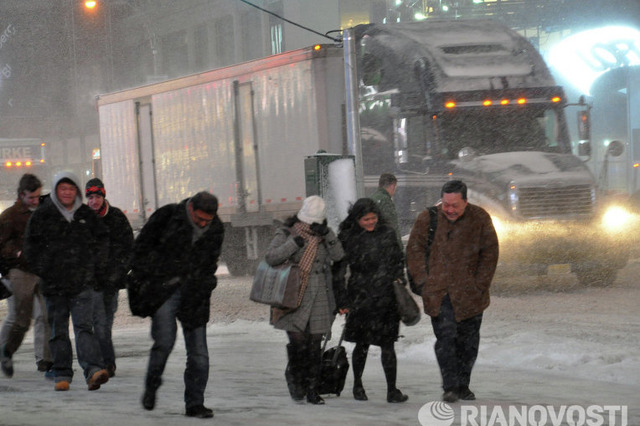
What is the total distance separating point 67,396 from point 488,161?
9499 mm

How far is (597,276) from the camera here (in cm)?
1733

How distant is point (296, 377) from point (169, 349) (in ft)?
3.65

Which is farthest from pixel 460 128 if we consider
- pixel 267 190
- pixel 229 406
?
pixel 229 406

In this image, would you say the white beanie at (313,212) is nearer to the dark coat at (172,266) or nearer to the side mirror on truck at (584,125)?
the dark coat at (172,266)

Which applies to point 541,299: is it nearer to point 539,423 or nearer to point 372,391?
point 372,391

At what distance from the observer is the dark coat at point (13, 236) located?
9.68 meters

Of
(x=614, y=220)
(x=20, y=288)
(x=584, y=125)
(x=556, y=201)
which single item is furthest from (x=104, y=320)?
(x=584, y=125)

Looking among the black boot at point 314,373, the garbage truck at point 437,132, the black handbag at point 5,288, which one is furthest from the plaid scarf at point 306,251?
the garbage truck at point 437,132

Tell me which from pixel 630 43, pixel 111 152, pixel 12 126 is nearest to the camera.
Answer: pixel 111 152

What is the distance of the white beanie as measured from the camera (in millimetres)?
8328

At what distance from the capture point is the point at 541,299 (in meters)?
15.8

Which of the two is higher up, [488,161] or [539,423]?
[488,161]

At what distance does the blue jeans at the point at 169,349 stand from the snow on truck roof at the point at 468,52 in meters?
9.75

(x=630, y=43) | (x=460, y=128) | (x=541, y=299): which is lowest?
(x=541, y=299)
